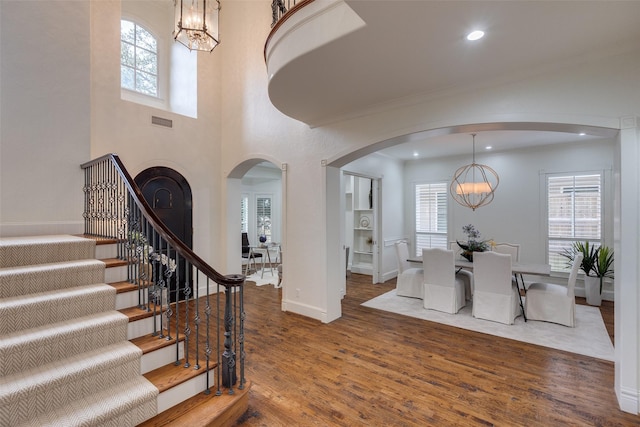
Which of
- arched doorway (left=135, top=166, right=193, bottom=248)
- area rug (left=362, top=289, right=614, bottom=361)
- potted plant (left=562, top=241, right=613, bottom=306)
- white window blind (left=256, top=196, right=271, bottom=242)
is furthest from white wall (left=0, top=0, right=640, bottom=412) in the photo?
white window blind (left=256, top=196, right=271, bottom=242)

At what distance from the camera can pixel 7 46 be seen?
3.14 meters

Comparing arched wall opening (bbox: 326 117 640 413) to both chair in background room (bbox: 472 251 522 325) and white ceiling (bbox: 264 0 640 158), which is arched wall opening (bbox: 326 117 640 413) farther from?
chair in background room (bbox: 472 251 522 325)

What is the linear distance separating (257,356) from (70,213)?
2.81m

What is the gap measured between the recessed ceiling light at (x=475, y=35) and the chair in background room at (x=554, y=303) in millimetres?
3452

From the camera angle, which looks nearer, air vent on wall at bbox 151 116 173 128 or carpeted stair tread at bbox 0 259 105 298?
carpeted stair tread at bbox 0 259 105 298

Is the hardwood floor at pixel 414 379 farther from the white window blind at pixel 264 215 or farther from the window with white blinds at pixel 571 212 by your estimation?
the white window blind at pixel 264 215

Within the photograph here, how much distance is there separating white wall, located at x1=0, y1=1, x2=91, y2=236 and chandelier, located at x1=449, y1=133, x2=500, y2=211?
5905 mm

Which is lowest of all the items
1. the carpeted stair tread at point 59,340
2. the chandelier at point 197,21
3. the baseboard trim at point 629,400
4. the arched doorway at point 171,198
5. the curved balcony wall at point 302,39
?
the baseboard trim at point 629,400

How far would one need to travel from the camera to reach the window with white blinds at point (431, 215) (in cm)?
721

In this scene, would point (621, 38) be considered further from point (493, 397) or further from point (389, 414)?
point (389, 414)

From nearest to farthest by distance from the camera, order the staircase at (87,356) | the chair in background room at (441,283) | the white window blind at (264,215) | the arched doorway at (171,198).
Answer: the staircase at (87,356), the chair in background room at (441,283), the arched doorway at (171,198), the white window blind at (264,215)

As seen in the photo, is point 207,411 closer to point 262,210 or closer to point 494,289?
point 494,289

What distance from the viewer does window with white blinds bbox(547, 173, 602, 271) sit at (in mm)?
5504

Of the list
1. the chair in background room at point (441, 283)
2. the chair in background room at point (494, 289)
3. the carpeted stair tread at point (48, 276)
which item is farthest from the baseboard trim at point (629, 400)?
the carpeted stair tread at point (48, 276)
